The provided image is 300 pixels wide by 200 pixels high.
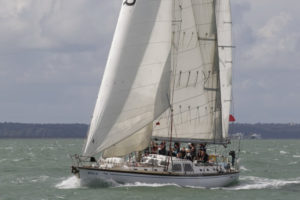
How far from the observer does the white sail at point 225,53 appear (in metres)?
45.8

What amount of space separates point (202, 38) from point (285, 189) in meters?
9.57

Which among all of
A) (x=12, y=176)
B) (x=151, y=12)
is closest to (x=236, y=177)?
(x=151, y=12)

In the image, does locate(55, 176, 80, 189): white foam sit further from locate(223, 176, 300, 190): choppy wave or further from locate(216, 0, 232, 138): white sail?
locate(216, 0, 232, 138): white sail

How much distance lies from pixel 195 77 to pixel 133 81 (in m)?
5.20

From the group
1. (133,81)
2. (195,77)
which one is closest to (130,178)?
(133,81)

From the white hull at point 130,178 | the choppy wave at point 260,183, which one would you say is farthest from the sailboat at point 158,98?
the choppy wave at point 260,183

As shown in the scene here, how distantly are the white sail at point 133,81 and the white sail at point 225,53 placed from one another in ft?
21.0

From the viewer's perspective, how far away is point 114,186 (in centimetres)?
3850

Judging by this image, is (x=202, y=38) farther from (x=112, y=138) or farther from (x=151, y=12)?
(x=112, y=138)

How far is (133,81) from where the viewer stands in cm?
3931

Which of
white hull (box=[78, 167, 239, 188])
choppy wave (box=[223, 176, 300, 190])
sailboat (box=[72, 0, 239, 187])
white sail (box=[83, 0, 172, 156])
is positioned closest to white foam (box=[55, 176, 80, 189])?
sailboat (box=[72, 0, 239, 187])

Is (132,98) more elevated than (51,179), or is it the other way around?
(132,98)

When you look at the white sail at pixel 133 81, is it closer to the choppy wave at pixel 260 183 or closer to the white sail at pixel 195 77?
the white sail at pixel 195 77

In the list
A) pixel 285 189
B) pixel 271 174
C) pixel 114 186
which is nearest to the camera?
pixel 114 186
